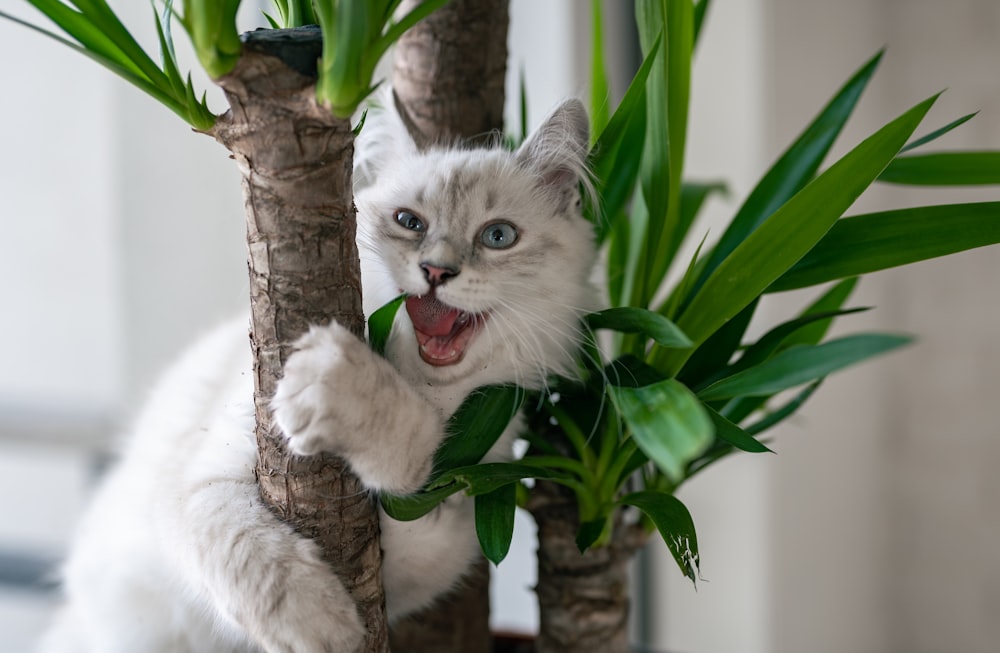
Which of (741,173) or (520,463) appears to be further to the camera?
(741,173)

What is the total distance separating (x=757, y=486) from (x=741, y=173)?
637 mm

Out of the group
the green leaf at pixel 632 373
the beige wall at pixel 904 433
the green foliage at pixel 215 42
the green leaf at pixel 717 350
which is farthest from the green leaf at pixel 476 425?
the beige wall at pixel 904 433

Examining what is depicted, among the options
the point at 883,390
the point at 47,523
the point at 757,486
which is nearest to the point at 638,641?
the point at 757,486

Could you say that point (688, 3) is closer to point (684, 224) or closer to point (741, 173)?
point (684, 224)

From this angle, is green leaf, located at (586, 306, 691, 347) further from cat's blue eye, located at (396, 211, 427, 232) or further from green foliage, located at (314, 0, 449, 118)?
green foliage, located at (314, 0, 449, 118)

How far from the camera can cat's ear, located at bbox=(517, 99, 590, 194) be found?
0.92m

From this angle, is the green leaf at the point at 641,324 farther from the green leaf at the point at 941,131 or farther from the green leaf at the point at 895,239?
the green leaf at the point at 941,131

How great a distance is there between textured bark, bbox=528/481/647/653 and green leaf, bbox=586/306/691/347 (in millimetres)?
239

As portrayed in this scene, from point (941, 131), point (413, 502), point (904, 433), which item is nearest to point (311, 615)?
point (413, 502)

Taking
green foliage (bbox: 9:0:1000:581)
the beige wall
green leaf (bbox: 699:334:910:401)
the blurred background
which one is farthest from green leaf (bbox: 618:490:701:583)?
the beige wall

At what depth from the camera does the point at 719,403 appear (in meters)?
0.93

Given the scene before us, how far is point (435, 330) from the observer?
2.78ft

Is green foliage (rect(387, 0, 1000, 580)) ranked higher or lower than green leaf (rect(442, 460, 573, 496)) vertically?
higher

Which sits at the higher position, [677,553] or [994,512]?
[677,553]
